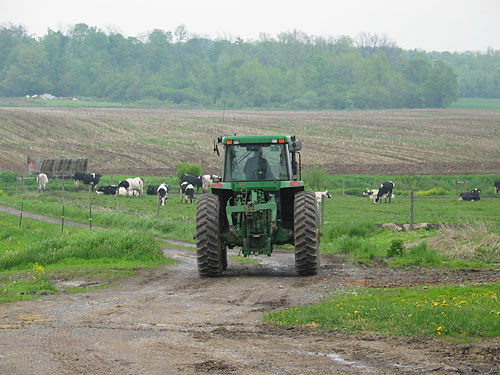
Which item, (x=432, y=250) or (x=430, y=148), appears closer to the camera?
(x=432, y=250)

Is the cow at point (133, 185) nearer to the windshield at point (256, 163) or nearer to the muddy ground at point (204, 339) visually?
the windshield at point (256, 163)

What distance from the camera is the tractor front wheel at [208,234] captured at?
18.0 meters

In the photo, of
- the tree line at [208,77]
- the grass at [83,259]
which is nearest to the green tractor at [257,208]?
the grass at [83,259]

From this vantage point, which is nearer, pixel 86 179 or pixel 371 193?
pixel 371 193

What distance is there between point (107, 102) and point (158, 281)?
122 m

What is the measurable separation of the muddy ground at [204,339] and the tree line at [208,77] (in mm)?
108838

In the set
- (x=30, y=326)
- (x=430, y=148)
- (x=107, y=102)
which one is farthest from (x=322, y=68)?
(x=30, y=326)

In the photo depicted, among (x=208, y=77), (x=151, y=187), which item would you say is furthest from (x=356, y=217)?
(x=208, y=77)

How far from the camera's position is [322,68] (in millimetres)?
156875

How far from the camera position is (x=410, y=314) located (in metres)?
11.4

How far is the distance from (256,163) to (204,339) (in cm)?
856

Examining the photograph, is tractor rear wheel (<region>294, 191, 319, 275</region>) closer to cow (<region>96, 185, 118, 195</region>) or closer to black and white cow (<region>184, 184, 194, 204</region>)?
black and white cow (<region>184, 184, 194, 204</region>)

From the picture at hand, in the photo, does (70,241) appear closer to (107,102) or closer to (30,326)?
(30,326)

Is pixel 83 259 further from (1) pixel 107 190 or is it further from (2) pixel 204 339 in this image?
(1) pixel 107 190
